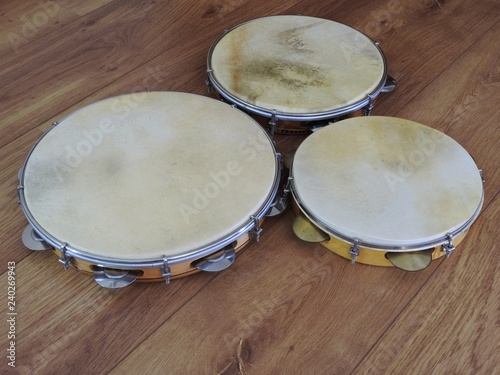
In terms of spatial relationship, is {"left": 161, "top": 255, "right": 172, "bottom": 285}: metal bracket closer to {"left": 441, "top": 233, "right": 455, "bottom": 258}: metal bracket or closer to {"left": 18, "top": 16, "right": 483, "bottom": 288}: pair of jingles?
{"left": 18, "top": 16, "right": 483, "bottom": 288}: pair of jingles

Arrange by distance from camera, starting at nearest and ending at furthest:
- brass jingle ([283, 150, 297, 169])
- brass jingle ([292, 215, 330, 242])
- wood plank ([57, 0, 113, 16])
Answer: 1. brass jingle ([292, 215, 330, 242])
2. brass jingle ([283, 150, 297, 169])
3. wood plank ([57, 0, 113, 16])

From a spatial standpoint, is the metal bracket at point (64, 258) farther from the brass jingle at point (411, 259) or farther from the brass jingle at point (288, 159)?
the brass jingle at point (411, 259)

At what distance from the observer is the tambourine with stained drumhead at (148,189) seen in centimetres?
121

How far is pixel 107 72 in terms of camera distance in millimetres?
1852

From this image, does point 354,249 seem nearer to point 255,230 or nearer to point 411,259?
point 411,259

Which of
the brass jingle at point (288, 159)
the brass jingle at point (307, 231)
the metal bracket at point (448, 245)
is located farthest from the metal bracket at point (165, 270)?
the metal bracket at point (448, 245)

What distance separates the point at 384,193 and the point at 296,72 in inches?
19.4

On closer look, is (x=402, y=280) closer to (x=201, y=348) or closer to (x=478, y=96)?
(x=201, y=348)

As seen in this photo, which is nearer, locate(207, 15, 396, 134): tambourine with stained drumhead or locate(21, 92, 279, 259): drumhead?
locate(21, 92, 279, 259): drumhead

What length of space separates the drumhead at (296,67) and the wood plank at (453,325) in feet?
1.69

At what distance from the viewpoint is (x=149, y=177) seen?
51.8 inches

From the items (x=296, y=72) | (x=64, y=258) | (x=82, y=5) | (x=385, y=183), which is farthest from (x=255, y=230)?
(x=82, y=5)

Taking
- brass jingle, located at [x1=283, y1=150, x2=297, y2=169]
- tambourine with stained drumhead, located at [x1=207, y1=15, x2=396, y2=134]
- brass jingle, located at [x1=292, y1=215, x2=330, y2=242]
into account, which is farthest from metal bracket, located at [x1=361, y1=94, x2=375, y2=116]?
brass jingle, located at [x1=292, y1=215, x2=330, y2=242]

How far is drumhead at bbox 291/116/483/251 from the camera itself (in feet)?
4.12
